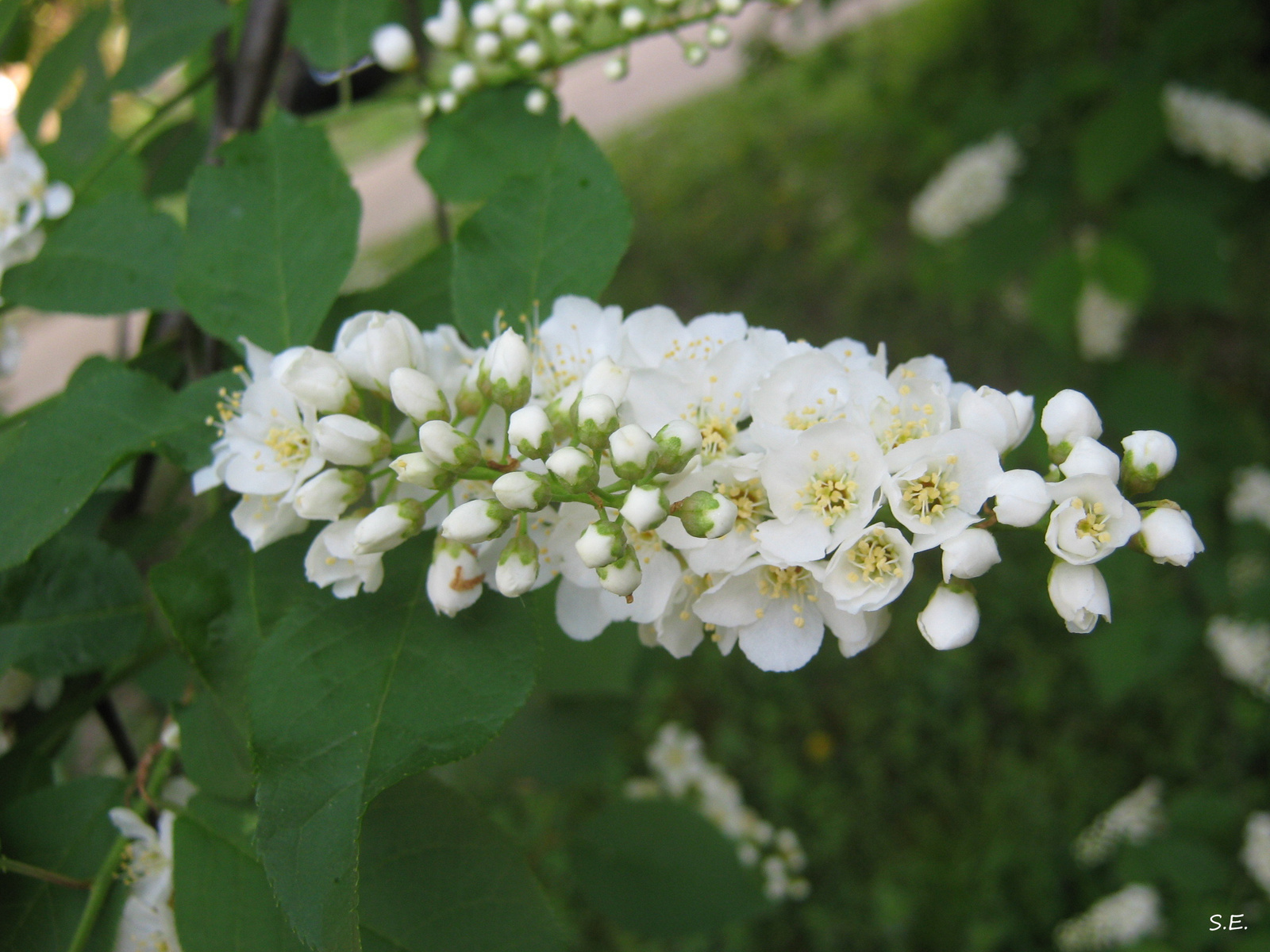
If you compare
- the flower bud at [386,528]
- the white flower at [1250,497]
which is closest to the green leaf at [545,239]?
the flower bud at [386,528]

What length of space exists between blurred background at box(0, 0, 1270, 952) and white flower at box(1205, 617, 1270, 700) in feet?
0.04

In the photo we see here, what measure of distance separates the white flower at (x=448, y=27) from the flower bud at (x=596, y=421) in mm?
1004

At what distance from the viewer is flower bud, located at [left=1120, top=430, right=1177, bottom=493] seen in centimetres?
101

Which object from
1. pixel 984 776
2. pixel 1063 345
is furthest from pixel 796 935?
pixel 1063 345

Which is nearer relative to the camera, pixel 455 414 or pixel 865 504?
pixel 865 504

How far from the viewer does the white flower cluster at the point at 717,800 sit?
3.20 meters

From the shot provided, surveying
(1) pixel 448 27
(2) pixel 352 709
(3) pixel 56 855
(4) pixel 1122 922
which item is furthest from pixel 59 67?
(4) pixel 1122 922

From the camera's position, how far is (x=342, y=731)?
0.96m

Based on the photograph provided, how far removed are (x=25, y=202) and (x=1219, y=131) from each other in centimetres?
409

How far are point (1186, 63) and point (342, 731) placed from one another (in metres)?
5.00

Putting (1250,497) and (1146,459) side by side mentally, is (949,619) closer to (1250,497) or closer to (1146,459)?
(1146,459)

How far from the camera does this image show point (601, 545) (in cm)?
97

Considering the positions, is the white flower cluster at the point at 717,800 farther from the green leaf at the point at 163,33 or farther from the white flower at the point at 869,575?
the green leaf at the point at 163,33

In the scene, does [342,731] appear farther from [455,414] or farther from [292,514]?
[455,414]
